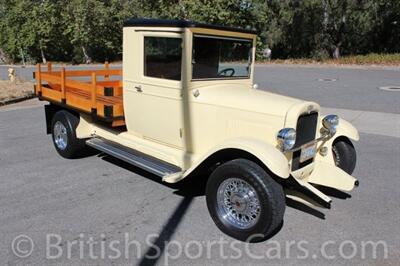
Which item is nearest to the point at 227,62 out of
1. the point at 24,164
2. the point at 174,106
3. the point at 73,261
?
the point at 174,106

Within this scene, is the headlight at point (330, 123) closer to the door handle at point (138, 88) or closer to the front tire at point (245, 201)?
the front tire at point (245, 201)

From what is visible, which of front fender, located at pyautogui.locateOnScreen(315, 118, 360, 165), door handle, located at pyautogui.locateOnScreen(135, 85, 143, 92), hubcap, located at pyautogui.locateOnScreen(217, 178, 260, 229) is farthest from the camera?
door handle, located at pyautogui.locateOnScreen(135, 85, 143, 92)

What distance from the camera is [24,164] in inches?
240

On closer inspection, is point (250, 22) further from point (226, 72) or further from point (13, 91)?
point (226, 72)

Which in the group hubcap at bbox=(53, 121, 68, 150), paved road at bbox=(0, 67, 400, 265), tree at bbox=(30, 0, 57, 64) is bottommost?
paved road at bbox=(0, 67, 400, 265)

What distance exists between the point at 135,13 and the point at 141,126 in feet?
93.1

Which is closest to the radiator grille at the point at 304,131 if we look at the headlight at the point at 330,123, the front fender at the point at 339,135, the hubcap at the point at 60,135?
the headlight at the point at 330,123

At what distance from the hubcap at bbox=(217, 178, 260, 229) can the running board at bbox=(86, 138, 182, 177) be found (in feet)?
2.59

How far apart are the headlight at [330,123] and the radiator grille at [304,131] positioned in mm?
192

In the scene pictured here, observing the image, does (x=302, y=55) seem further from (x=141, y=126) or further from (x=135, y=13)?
(x=141, y=126)

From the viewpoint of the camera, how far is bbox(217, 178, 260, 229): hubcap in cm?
382

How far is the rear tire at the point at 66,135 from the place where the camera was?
6098 mm

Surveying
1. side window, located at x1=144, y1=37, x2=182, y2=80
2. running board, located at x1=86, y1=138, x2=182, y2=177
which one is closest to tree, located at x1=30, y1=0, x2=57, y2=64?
running board, located at x1=86, y1=138, x2=182, y2=177

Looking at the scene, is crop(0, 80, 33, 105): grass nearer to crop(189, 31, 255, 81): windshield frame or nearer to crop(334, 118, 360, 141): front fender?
crop(189, 31, 255, 81): windshield frame
